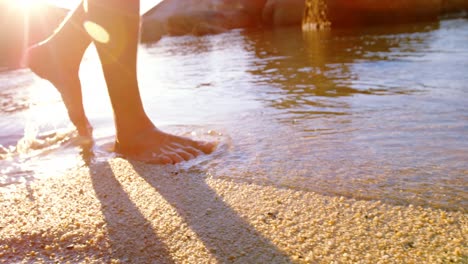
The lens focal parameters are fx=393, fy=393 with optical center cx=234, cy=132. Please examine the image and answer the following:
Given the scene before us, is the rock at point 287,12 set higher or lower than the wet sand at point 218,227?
higher

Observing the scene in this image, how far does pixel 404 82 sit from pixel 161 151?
6.22 feet

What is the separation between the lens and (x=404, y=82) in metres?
2.75

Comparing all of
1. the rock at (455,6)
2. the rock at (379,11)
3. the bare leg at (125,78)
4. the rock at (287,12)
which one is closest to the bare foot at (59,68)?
the bare leg at (125,78)

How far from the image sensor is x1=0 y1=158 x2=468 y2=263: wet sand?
830mm

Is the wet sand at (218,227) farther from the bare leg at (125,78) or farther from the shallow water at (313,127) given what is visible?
the bare leg at (125,78)

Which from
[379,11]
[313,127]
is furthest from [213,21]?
[313,127]

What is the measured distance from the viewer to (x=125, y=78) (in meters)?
1.71

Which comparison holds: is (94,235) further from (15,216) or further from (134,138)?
(134,138)

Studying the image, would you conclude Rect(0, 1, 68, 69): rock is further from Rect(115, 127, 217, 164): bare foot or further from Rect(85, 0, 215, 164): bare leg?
Rect(115, 127, 217, 164): bare foot

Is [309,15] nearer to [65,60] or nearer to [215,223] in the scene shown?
[65,60]

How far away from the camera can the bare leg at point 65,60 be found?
2.24 meters

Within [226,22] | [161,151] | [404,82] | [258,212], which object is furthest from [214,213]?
[226,22]

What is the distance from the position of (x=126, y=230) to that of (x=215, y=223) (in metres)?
0.23

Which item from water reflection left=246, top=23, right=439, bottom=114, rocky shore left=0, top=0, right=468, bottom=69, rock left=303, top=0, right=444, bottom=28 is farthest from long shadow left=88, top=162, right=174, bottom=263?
rock left=303, top=0, right=444, bottom=28
